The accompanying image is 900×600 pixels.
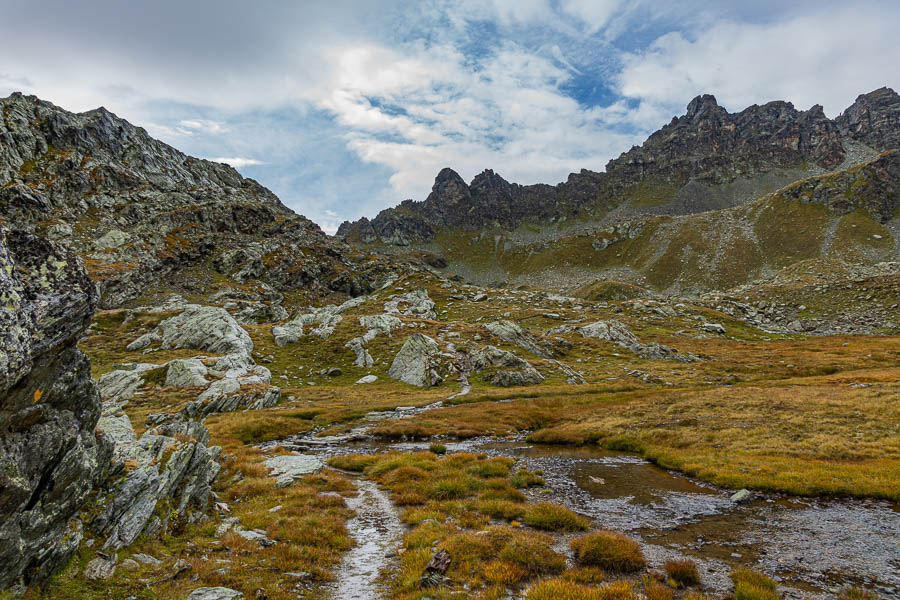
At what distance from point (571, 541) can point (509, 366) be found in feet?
176

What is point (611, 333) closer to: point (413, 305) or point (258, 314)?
point (413, 305)

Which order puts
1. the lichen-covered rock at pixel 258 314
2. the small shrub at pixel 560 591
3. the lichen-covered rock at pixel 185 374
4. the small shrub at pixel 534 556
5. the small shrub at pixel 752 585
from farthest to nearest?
1. the lichen-covered rock at pixel 258 314
2. the lichen-covered rock at pixel 185 374
3. the small shrub at pixel 534 556
4. the small shrub at pixel 752 585
5. the small shrub at pixel 560 591

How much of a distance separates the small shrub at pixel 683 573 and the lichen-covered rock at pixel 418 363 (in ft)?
176

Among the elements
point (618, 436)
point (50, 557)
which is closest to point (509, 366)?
point (618, 436)

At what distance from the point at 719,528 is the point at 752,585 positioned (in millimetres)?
5172

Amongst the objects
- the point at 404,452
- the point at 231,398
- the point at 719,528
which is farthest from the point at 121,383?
the point at 719,528

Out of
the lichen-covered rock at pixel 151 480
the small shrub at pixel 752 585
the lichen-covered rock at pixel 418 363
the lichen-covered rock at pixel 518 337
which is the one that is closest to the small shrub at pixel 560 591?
the small shrub at pixel 752 585

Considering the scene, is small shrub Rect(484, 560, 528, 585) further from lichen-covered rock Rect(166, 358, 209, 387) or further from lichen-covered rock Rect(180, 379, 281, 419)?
lichen-covered rock Rect(166, 358, 209, 387)

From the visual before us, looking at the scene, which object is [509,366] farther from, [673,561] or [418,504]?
[673,561]

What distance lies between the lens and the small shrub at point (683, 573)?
36.1 ft

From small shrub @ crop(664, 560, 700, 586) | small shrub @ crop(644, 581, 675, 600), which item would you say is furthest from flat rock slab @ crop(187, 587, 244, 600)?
small shrub @ crop(664, 560, 700, 586)

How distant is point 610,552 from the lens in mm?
12250

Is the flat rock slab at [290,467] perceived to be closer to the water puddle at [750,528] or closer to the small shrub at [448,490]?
the small shrub at [448,490]

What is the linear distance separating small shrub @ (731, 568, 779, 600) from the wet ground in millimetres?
339
